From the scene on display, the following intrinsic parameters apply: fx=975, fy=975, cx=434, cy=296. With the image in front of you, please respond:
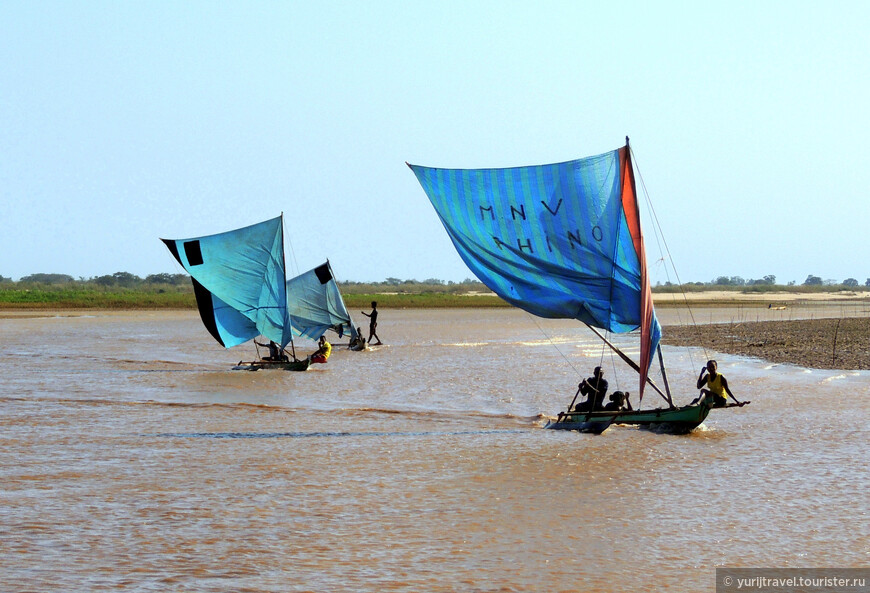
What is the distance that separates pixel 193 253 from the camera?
26.9 m

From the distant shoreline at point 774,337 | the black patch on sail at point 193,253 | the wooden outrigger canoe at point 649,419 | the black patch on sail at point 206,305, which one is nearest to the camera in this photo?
the wooden outrigger canoe at point 649,419

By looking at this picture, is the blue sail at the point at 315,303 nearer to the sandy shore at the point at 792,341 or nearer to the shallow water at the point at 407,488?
the shallow water at the point at 407,488

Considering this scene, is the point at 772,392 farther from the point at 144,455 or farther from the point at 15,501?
the point at 15,501

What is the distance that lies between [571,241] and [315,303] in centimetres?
1994

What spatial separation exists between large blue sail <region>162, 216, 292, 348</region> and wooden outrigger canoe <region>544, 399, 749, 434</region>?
12462 millimetres

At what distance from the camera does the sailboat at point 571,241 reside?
1557cm

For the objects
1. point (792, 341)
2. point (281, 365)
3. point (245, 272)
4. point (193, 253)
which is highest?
point (193, 253)

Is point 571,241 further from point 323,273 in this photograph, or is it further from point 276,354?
point 323,273

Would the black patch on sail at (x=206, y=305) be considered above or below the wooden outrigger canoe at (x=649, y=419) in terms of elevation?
above

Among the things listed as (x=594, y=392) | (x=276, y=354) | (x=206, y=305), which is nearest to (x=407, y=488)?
(x=594, y=392)

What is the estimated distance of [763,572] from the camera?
28.9ft

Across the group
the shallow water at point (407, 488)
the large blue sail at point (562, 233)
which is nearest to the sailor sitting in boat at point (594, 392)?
the shallow water at point (407, 488)

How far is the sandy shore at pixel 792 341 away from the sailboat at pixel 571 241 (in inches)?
520

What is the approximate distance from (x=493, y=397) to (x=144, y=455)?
9345 millimetres
